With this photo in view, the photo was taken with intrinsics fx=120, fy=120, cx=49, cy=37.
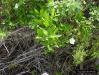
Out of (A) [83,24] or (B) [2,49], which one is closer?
(A) [83,24]

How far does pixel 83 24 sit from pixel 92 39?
513mm

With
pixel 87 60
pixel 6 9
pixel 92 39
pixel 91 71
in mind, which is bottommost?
pixel 91 71

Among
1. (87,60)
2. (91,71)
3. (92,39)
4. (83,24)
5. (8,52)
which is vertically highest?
(83,24)

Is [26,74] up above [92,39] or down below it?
below

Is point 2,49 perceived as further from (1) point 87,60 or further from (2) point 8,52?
(1) point 87,60

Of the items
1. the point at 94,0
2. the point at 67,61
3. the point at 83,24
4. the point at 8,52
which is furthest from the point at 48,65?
the point at 94,0

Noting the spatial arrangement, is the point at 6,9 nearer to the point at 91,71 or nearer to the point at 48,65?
the point at 48,65

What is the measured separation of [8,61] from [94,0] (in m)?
1.48

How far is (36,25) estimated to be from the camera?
3.64ft

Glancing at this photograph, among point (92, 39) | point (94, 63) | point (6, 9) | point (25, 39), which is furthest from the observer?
point (94, 63)

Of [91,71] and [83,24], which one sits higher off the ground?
[83,24]

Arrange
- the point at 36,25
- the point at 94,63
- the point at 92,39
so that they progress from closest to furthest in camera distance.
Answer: the point at 36,25
the point at 92,39
the point at 94,63

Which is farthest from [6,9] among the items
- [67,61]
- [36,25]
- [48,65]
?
[67,61]

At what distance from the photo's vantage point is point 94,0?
167 cm
